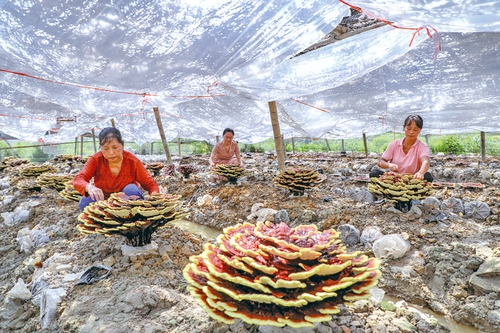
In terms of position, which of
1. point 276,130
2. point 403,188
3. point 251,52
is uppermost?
point 251,52

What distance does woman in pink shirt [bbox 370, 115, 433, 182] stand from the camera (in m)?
3.29

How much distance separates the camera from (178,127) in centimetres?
1074

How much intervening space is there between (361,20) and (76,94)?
14.0 feet

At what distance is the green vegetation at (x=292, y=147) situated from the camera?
54.1ft

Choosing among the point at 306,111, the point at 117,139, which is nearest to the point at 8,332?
the point at 117,139

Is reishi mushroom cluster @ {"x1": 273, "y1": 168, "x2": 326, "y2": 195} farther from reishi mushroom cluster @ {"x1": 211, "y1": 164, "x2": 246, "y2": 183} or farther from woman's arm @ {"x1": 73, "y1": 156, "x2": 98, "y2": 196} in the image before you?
Answer: woman's arm @ {"x1": 73, "y1": 156, "x2": 98, "y2": 196}

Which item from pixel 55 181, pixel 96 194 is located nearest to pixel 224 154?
pixel 55 181

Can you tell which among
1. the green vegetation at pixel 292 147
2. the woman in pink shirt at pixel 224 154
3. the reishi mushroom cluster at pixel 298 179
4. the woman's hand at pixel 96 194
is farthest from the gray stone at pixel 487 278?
the green vegetation at pixel 292 147

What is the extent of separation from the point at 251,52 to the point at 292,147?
15249mm

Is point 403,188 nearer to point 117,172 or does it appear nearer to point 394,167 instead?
point 394,167

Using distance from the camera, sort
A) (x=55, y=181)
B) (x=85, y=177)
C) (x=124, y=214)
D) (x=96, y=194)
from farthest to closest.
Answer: (x=55, y=181) < (x=85, y=177) < (x=96, y=194) < (x=124, y=214)

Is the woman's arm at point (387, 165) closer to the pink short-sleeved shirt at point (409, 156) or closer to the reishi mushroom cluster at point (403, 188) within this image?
the pink short-sleeved shirt at point (409, 156)

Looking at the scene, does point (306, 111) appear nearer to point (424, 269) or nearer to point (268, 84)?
point (268, 84)

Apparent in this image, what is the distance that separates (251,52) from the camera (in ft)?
9.49
